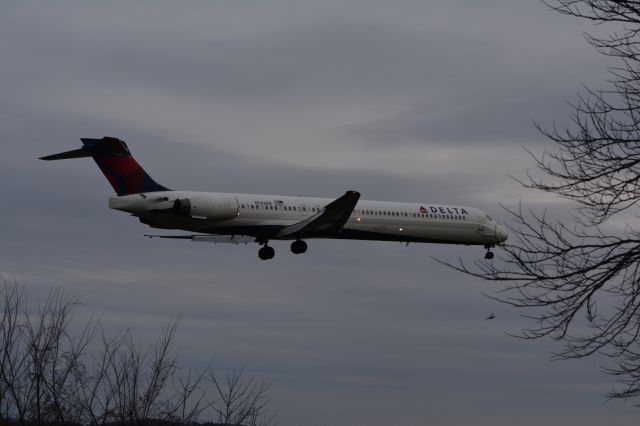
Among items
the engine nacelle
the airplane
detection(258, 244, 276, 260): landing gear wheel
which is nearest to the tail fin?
the airplane

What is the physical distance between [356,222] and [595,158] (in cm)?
3798

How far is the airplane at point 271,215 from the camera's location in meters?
46.4

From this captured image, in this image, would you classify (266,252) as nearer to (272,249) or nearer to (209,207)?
(272,249)

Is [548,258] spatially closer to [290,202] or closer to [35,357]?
[35,357]

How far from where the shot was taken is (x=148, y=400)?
17.4 m

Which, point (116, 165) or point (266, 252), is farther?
point (266, 252)

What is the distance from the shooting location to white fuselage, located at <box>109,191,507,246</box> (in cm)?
4616

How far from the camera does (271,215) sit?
49.9m

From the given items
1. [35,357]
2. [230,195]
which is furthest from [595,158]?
[230,195]

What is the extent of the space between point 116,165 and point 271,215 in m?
7.79

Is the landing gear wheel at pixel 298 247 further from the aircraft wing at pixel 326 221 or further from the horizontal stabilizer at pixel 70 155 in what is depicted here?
the horizontal stabilizer at pixel 70 155

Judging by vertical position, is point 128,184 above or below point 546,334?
above

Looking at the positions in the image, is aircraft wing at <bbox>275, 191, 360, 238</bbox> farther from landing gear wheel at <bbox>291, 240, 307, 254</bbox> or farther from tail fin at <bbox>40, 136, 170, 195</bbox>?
tail fin at <bbox>40, 136, 170, 195</bbox>

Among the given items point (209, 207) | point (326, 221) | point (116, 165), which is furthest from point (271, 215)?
point (116, 165)
